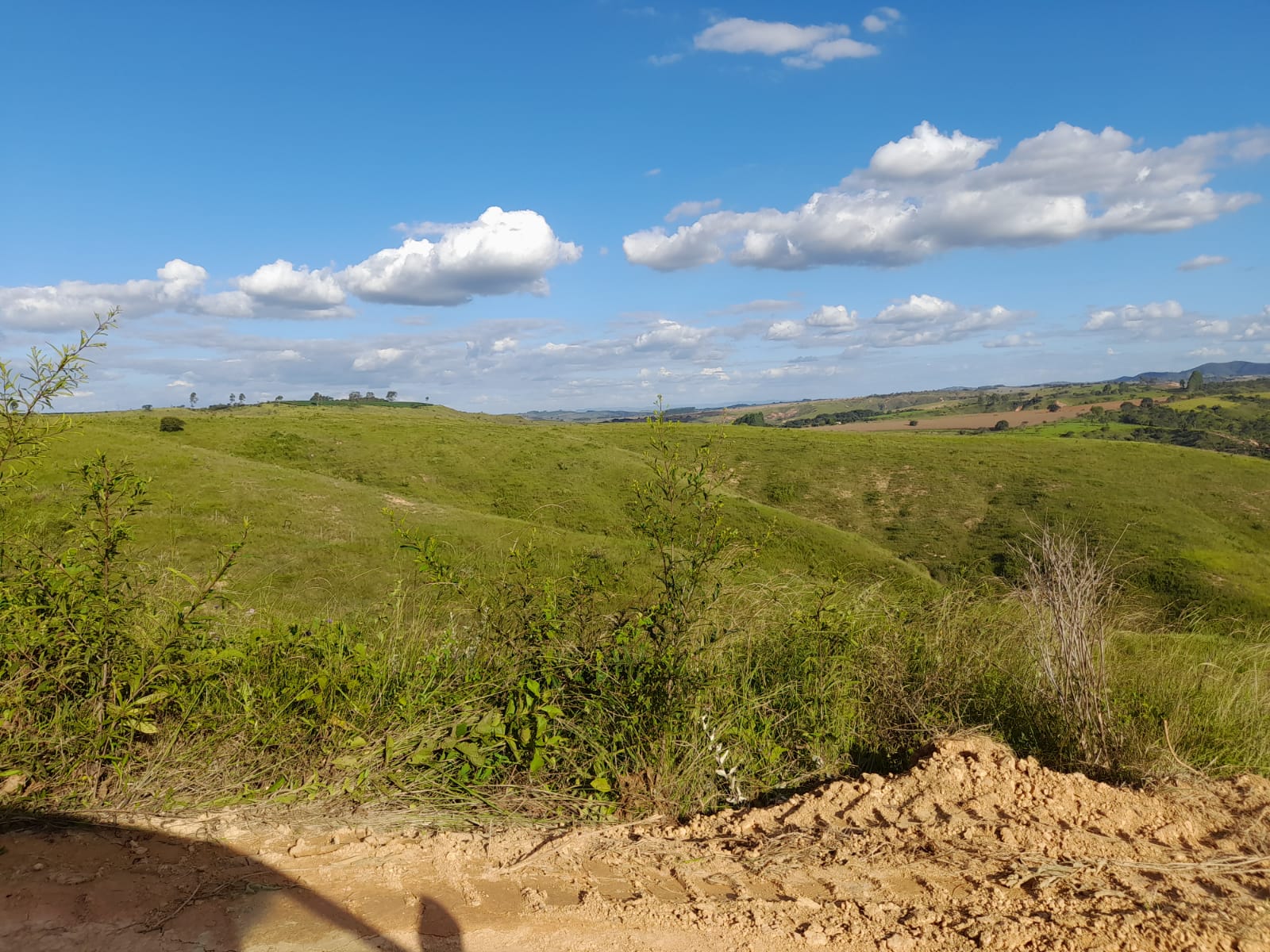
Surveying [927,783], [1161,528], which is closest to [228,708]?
[927,783]

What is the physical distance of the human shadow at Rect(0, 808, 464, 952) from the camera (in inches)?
133

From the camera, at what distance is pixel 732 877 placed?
3949mm

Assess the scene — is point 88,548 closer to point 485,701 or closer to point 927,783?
point 485,701

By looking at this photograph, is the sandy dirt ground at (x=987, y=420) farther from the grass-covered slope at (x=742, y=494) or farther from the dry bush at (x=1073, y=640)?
the dry bush at (x=1073, y=640)

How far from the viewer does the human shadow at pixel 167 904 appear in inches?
133

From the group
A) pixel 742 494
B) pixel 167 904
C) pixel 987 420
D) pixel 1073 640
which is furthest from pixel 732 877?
pixel 987 420

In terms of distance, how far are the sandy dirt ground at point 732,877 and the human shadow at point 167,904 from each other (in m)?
0.01

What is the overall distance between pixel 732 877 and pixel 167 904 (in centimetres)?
271

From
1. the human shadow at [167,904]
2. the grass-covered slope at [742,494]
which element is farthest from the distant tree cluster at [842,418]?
the human shadow at [167,904]

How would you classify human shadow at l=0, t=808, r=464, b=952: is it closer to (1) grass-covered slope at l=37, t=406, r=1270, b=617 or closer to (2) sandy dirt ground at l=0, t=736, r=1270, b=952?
(2) sandy dirt ground at l=0, t=736, r=1270, b=952

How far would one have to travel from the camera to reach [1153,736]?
505 cm

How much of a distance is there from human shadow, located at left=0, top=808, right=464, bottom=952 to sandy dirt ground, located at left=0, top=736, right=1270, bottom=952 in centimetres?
1

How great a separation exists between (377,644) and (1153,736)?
5.34 meters

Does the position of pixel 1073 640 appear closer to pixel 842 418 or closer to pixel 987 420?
pixel 987 420
